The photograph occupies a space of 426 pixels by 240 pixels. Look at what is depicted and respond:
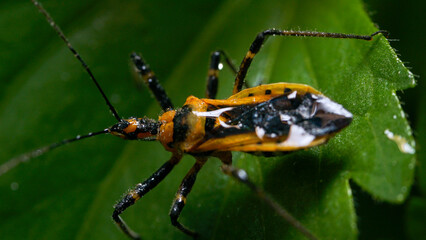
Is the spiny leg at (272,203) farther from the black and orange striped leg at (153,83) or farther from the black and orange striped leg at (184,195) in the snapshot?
the black and orange striped leg at (153,83)

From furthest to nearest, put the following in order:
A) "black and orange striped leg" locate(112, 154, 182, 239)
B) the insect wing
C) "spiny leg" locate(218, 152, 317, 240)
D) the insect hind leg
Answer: the insect hind leg → "black and orange striped leg" locate(112, 154, 182, 239) → the insect wing → "spiny leg" locate(218, 152, 317, 240)

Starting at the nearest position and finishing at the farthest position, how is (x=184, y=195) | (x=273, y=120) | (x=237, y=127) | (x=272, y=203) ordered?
1. (x=272, y=203)
2. (x=273, y=120)
3. (x=237, y=127)
4. (x=184, y=195)

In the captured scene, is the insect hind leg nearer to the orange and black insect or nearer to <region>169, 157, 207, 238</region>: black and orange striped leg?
the orange and black insect

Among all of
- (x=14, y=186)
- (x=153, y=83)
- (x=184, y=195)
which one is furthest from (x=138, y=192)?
(x=14, y=186)

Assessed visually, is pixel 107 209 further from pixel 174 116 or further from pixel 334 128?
pixel 334 128

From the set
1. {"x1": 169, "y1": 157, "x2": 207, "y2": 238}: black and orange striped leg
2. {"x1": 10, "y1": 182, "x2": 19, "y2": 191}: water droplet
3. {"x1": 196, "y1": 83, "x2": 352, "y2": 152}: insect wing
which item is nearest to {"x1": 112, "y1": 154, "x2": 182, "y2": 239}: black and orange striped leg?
{"x1": 169, "y1": 157, "x2": 207, "y2": 238}: black and orange striped leg

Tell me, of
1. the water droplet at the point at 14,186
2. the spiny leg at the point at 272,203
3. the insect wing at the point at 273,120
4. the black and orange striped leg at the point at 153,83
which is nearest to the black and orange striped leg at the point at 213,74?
the black and orange striped leg at the point at 153,83

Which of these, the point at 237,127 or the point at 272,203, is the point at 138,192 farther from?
the point at 272,203

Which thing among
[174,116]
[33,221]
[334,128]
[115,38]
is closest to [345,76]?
[334,128]
